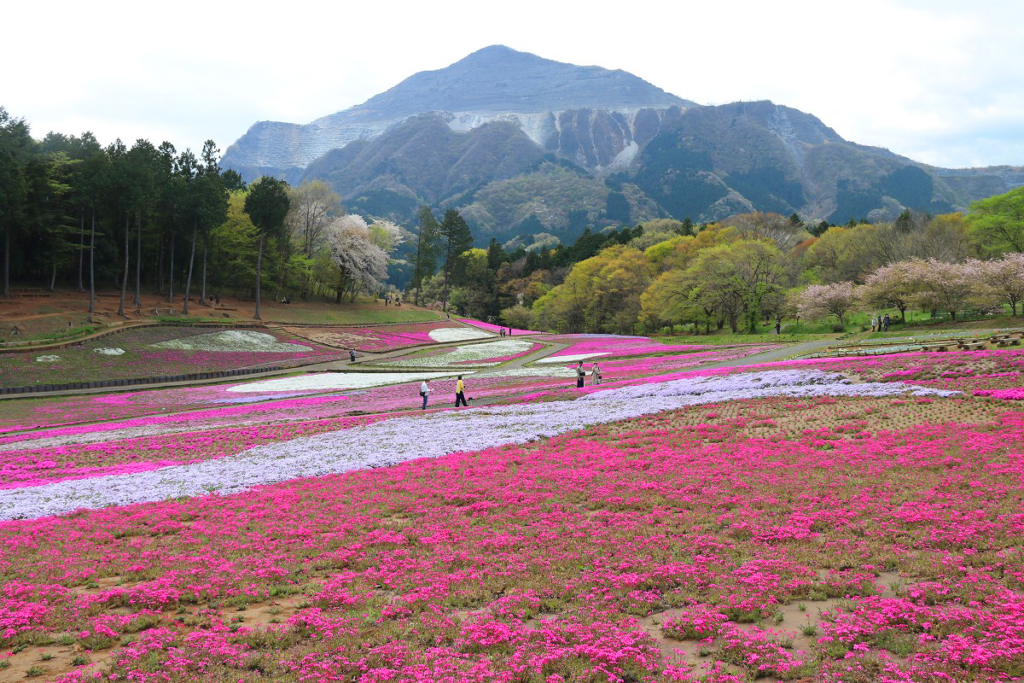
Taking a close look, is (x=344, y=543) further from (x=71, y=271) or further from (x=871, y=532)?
(x=71, y=271)

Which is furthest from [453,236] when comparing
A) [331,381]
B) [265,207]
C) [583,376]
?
[583,376]

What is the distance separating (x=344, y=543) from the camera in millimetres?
13930

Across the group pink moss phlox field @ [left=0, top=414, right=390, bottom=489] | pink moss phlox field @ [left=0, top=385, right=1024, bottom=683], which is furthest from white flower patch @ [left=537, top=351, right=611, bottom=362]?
pink moss phlox field @ [left=0, top=385, right=1024, bottom=683]

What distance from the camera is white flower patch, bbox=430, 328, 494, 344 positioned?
283ft

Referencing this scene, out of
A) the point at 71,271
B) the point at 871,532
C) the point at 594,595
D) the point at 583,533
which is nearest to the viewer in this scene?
the point at 594,595

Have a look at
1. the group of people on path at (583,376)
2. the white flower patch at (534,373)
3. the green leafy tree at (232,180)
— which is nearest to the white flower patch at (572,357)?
the white flower patch at (534,373)

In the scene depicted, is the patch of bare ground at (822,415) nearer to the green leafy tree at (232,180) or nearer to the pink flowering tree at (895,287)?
the pink flowering tree at (895,287)

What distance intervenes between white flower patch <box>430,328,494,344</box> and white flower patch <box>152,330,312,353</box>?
19663mm

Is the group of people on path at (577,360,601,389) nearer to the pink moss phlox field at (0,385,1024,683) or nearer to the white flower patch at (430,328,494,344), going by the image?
the pink moss phlox field at (0,385,1024,683)

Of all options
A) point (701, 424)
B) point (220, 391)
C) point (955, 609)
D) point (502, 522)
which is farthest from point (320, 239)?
point (955, 609)

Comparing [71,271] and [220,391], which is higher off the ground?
[71,271]

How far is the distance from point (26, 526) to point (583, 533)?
14688 millimetres

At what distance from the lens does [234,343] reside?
225 ft

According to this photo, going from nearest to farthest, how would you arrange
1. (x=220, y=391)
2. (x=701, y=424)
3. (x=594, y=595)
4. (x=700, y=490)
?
(x=594, y=595) < (x=700, y=490) < (x=701, y=424) < (x=220, y=391)
